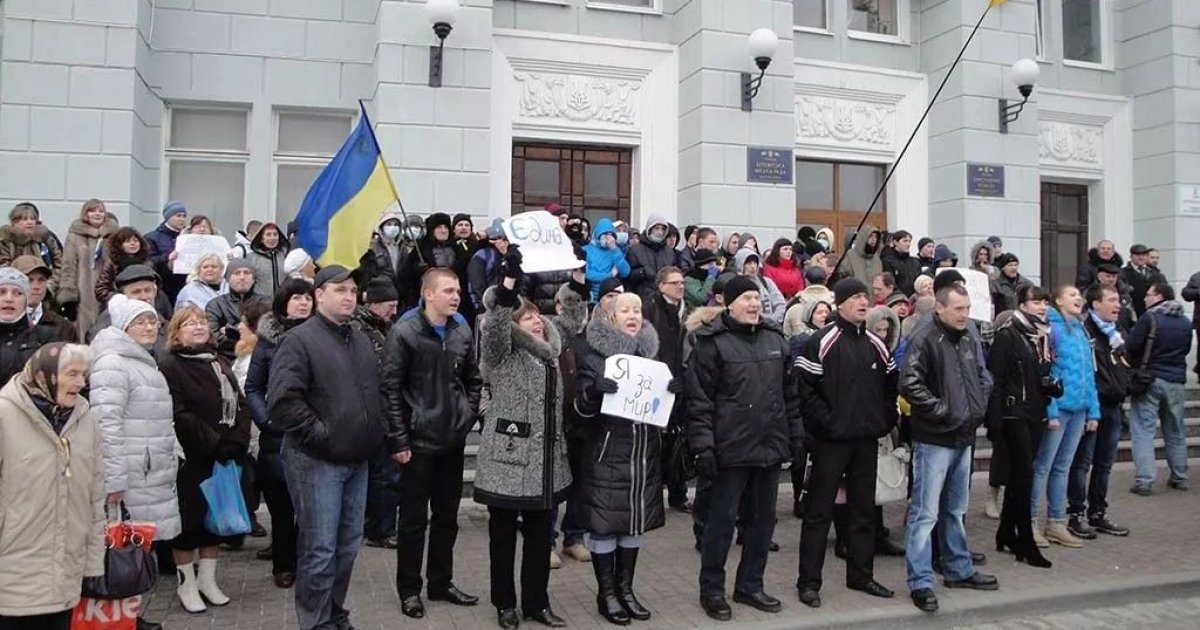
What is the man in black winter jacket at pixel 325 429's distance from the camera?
499 centimetres

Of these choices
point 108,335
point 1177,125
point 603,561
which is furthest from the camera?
point 1177,125

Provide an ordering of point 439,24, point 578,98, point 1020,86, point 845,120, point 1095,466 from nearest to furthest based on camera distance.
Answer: point 1095,466 → point 439,24 → point 578,98 → point 1020,86 → point 845,120

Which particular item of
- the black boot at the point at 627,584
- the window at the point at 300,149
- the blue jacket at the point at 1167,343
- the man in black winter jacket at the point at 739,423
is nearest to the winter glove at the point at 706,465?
the man in black winter jacket at the point at 739,423

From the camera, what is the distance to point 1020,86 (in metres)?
15.0

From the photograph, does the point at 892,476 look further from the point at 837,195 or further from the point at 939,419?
the point at 837,195

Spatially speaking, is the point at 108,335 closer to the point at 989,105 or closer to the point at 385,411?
the point at 385,411

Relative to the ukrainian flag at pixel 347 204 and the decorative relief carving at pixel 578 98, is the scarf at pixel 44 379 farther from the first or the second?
the decorative relief carving at pixel 578 98

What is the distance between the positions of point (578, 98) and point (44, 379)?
10.4 metres

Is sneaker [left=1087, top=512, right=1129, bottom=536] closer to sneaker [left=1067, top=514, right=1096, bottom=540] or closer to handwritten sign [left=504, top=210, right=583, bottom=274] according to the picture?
sneaker [left=1067, top=514, right=1096, bottom=540]

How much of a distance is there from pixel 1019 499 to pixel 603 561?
366cm

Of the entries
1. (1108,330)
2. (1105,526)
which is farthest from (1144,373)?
(1105,526)

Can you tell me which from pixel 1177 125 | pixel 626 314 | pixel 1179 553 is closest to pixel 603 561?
pixel 626 314

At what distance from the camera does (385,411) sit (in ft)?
18.2

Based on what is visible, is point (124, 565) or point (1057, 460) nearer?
point (124, 565)
